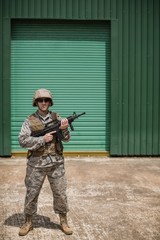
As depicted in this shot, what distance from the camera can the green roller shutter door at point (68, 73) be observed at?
11.9 m

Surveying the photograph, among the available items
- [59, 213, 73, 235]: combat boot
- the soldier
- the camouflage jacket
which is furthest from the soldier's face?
[59, 213, 73, 235]: combat boot

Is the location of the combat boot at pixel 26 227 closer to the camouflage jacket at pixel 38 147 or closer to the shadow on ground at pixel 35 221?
the shadow on ground at pixel 35 221

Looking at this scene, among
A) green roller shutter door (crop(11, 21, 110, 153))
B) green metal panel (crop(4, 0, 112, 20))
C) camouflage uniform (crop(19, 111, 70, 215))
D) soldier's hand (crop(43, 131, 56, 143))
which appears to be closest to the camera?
soldier's hand (crop(43, 131, 56, 143))

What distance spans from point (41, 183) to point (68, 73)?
674 centimetres

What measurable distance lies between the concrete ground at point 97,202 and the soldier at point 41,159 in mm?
358

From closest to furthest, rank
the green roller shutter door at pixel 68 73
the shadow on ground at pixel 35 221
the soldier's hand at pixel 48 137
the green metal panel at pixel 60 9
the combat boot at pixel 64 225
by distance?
the soldier's hand at pixel 48 137, the combat boot at pixel 64 225, the shadow on ground at pixel 35 221, the green metal panel at pixel 60 9, the green roller shutter door at pixel 68 73

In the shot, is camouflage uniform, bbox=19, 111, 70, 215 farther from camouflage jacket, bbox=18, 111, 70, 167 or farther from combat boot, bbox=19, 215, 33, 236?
combat boot, bbox=19, 215, 33, 236

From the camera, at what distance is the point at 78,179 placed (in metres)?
Result: 9.12

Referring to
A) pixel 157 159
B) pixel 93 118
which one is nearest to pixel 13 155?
pixel 93 118

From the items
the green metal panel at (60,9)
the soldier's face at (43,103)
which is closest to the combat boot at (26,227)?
the soldier's face at (43,103)

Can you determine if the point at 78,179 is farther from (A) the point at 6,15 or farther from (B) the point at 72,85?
(A) the point at 6,15

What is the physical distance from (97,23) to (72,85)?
189 centimetres

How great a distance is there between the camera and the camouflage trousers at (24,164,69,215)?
5621 mm

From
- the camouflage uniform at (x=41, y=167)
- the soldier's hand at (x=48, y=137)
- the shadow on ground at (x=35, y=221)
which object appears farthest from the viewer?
the shadow on ground at (x=35, y=221)
